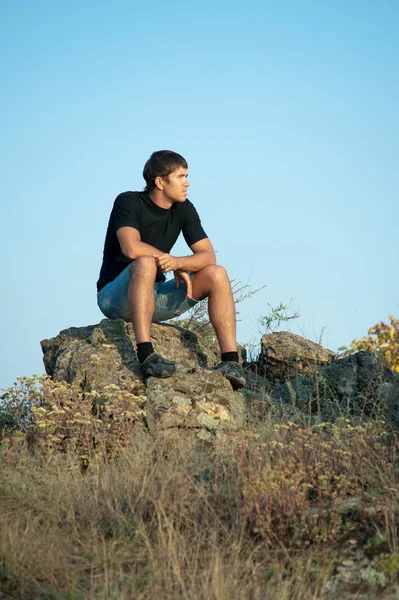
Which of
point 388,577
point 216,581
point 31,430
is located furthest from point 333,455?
point 31,430

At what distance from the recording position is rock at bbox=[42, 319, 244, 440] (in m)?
6.34

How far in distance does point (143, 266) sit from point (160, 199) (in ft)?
3.52

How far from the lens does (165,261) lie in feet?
22.5

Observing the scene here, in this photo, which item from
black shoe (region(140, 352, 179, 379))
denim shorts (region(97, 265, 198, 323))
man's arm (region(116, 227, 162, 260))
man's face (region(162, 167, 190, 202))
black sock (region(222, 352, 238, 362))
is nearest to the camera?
black shoe (region(140, 352, 179, 379))

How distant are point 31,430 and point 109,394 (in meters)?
0.86

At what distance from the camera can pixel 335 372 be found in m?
8.02

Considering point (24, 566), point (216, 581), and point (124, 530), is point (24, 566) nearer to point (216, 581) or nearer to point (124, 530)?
point (124, 530)

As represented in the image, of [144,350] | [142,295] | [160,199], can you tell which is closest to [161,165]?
[160,199]

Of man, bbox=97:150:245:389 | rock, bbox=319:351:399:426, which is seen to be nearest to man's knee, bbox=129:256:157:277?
man, bbox=97:150:245:389

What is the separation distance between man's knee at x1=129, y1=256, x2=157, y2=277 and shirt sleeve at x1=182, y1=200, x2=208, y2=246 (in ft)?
2.97

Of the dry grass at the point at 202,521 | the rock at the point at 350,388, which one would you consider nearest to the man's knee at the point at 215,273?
the rock at the point at 350,388

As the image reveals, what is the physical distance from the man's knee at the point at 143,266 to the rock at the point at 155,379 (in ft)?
2.82

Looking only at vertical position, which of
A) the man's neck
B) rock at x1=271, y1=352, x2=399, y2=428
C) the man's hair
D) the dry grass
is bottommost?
the dry grass

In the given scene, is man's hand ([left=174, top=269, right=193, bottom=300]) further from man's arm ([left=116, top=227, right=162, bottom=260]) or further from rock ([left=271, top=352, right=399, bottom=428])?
rock ([left=271, top=352, right=399, bottom=428])
